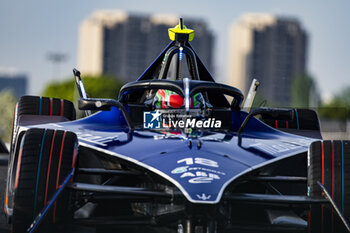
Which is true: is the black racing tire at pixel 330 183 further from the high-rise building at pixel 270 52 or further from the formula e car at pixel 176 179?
the high-rise building at pixel 270 52

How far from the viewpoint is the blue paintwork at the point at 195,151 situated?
3.82m

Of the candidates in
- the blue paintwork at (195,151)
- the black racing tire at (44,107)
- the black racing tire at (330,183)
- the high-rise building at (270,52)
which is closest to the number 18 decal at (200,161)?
the blue paintwork at (195,151)

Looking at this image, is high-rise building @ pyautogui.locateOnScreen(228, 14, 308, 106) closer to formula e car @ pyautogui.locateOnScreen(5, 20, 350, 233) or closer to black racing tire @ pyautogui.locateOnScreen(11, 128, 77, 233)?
formula e car @ pyautogui.locateOnScreen(5, 20, 350, 233)

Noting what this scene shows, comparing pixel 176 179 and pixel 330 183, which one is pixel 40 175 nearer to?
pixel 176 179

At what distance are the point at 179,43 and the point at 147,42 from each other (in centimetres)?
15155

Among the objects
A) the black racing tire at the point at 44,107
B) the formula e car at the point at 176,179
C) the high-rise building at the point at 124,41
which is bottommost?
the formula e car at the point at 176,179

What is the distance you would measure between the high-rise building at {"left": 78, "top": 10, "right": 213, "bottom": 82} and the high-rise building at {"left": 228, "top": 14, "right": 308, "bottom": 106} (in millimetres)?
6882

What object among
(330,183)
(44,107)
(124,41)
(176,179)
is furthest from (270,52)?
(176,179)

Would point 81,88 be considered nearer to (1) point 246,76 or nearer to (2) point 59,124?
(2) point 59,124

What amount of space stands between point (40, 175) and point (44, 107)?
278 cm

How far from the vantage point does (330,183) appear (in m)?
4.18

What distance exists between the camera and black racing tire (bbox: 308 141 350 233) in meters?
4.16

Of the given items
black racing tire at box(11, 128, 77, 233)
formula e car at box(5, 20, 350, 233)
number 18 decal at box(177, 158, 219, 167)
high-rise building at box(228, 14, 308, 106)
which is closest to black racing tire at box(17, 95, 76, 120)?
formula e car at box(5, 20, 350, 233)

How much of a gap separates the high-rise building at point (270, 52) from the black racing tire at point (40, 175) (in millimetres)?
145452
